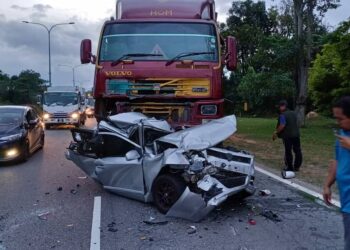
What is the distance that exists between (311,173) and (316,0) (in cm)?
1575

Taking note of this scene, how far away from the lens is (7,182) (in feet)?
33.4

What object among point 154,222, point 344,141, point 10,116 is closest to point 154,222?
point 154,222

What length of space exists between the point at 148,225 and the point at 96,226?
681 mm

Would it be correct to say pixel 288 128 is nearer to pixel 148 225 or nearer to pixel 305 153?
pixel 305 153

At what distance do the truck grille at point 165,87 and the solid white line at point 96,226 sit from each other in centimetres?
272

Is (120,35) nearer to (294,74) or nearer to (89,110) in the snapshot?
(294,74)

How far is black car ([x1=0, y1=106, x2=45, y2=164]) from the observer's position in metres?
12.4

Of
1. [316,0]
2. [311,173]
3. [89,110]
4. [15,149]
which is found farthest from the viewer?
[89,110]

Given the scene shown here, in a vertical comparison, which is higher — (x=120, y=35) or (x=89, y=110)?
(x=120, y=35)

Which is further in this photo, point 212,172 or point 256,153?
point 256,153

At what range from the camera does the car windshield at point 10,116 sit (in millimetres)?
13577

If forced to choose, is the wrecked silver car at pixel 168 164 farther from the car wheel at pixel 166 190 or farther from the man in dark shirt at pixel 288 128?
the man in dark shirt at pixel 288 128

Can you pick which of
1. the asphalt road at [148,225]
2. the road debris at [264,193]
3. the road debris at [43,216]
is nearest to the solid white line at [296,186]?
the asphalt road at [148,225]

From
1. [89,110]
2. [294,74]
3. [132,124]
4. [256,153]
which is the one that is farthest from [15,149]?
[89,110]
